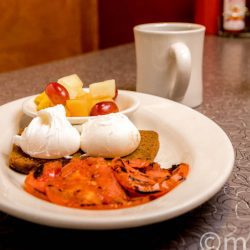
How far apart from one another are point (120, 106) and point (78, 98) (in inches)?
3.5

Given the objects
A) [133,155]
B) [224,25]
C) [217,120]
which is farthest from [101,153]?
[224,25]

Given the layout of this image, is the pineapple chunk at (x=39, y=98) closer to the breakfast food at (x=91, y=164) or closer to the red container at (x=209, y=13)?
the breakfast food at (x=91, y=164)

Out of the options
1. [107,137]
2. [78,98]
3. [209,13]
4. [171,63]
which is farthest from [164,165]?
[209,13]

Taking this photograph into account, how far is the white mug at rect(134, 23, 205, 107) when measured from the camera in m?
0.86

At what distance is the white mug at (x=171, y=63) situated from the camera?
0.86 meters

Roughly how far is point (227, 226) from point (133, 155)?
182mm

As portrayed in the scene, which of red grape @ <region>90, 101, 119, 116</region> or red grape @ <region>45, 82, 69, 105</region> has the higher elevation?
red grape @ <region>45, 82, 69, 105</region>

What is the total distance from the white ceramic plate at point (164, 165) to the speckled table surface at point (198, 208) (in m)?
0.04

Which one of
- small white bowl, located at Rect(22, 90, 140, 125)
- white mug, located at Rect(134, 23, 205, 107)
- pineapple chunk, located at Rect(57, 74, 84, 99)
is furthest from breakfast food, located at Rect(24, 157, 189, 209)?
white mug, located at Rect(134, 23, 205, 107)

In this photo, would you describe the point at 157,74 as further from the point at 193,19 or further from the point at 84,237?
the point at 193,19

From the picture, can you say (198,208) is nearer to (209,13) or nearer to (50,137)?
(50,137)

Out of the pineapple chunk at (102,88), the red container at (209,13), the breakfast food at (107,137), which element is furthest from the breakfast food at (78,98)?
the red container at (209,13)

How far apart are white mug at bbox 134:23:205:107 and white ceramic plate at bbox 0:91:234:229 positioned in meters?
0.07

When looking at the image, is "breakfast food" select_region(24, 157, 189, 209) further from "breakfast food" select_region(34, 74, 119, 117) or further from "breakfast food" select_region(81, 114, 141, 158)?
"breakfast food" select_region(34, 74, 119, 117)
